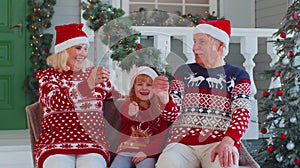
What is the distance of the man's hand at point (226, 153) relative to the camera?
246cm

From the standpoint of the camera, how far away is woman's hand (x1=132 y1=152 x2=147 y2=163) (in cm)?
273

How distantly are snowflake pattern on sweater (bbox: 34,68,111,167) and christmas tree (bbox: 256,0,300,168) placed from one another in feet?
4.69

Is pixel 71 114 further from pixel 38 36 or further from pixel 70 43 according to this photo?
pixel 38 36

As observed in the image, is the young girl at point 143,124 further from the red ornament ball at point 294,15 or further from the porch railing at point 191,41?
the red ornament ball at point 294,15

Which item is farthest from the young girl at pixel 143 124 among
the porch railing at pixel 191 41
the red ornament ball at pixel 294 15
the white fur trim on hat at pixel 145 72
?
the red ornament ball at pixel 294 15

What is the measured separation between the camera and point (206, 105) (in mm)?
2742

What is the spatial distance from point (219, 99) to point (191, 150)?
12.8 inches

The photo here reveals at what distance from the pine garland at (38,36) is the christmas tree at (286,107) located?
2.73 m

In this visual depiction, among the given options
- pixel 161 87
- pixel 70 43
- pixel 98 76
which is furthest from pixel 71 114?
pixel 161 87

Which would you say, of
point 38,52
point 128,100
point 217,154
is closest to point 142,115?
point 128,100

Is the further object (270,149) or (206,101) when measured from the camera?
(270,149)

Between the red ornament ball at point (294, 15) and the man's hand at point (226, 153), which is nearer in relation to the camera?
the man's hand at point (226, 153)

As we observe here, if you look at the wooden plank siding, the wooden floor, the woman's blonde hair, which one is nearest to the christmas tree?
the woman's blonde hair

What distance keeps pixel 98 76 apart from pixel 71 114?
31 cm
